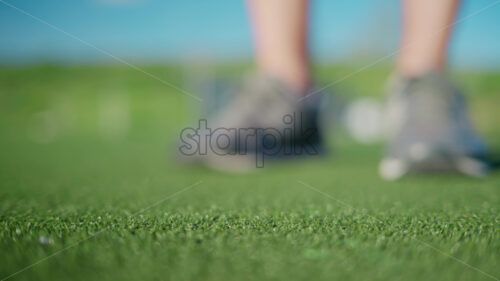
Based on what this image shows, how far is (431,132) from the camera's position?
42.0 inches

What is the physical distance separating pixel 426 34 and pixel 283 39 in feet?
1.27

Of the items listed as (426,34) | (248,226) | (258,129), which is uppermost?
(426,34)

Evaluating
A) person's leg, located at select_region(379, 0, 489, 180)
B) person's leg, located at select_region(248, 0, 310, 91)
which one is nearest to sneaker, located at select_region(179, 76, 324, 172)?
person's leg, located at select_region(248, 0, 310, 91)

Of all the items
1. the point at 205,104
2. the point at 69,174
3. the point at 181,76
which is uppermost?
the point at 181,76

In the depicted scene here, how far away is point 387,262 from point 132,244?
0.83 ft

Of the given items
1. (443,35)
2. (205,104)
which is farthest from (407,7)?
(205,104)

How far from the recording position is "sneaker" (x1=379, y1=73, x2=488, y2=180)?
1024mm

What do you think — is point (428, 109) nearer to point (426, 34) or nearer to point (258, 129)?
point (426, 34)

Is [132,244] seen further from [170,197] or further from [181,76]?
[181,76]

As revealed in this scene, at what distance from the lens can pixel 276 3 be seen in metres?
1.30

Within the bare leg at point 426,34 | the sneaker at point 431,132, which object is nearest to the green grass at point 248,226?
the sneaker at point 431,132

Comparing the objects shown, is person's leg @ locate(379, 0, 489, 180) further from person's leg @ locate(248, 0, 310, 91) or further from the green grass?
person's leg @ locate(248, 0, 310, 91)

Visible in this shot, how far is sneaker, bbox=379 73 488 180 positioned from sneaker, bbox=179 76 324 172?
282mm

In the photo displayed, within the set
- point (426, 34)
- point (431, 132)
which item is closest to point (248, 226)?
point (431, 132)
